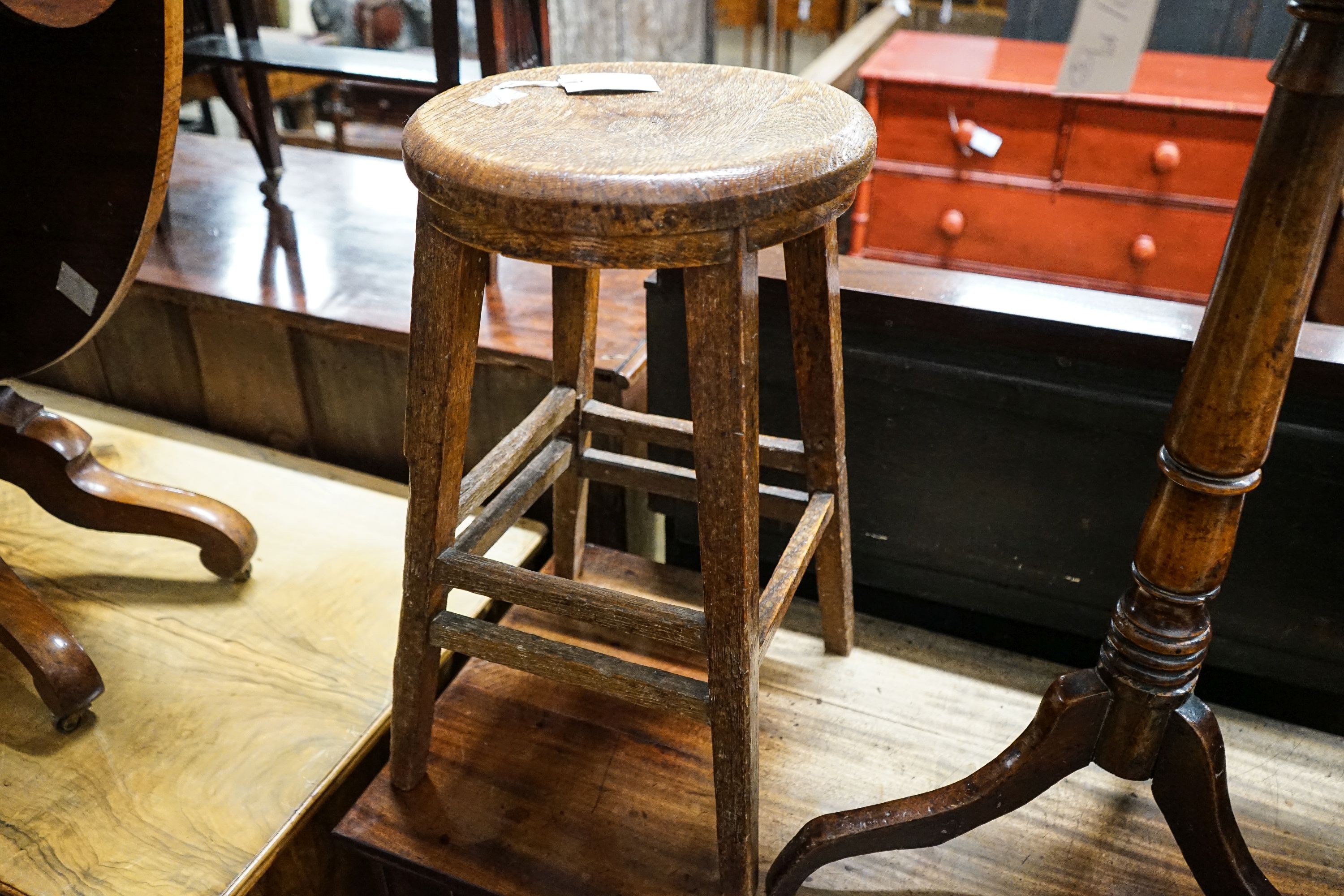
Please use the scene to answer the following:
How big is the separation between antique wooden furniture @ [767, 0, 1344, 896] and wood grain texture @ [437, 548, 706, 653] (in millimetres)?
255

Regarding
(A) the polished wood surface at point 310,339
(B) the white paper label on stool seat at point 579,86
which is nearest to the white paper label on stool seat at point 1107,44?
(B) the white paper label on stool seat at point 579,86

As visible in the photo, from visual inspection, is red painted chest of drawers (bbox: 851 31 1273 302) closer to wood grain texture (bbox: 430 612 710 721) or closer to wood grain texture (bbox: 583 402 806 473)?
wood grain texture (bbox: 583 402 806 473)

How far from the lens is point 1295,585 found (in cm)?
110

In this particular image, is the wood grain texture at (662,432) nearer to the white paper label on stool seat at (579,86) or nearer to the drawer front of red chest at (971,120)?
the white paper label on stool seat at (579,86)

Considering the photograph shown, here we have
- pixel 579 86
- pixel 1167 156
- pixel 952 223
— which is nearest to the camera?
pixel 579 86

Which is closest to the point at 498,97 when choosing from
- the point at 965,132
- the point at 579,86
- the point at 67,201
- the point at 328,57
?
the point at 579,86

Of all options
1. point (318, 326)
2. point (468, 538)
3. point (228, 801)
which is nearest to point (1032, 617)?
point (468, 538)

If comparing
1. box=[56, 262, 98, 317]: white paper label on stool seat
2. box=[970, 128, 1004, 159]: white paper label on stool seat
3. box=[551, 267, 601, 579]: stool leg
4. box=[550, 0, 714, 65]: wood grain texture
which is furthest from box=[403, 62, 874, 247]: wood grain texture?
box=[550, 0, 714, 65]: wood grain texture

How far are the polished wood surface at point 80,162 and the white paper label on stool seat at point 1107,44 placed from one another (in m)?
0.86

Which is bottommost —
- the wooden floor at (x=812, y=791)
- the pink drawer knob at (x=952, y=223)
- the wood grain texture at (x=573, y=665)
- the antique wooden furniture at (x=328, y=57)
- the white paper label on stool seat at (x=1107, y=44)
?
the wooden floor at (x=812, y=791)

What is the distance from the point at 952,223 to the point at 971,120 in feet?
0.90

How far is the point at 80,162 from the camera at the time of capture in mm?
1084

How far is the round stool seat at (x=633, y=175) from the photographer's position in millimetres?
683

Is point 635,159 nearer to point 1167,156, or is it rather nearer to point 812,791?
point 812,791
